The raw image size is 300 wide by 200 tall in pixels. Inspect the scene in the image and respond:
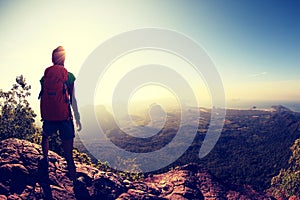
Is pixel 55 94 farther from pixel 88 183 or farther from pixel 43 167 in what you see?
pixel 88 183

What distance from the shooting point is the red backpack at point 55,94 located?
302 inches

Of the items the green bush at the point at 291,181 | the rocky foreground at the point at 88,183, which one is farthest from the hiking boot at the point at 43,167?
the green bush at the point at 291,181

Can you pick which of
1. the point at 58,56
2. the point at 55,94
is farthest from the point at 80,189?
the point at 58,56

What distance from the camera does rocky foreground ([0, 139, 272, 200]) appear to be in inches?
331

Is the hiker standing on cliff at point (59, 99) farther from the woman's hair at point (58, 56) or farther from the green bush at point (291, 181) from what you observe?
the green bush at point (291, 181)

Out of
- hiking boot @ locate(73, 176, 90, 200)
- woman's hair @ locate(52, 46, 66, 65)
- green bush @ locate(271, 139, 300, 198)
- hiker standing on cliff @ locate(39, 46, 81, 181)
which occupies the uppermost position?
woman's hair @ locate(52, 46, 66, 65)

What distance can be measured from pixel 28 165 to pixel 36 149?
4.37ft

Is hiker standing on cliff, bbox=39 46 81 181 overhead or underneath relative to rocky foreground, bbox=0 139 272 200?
overhead

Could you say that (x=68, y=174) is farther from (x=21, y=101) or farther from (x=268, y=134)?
(x=268, y=134)

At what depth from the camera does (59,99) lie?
771 cm

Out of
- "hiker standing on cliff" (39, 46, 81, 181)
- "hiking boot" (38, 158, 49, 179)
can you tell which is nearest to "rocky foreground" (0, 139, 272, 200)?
"hiking boot" (38, 158, 49, 179)

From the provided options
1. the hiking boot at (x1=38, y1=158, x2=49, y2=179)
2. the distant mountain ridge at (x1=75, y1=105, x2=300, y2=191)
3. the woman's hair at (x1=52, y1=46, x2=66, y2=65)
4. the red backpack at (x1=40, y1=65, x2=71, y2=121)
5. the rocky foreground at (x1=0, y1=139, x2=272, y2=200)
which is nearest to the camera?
the red backpack at (x1=40, y1=65, x2=71, y2=121)

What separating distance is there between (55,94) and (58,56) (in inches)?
52.0

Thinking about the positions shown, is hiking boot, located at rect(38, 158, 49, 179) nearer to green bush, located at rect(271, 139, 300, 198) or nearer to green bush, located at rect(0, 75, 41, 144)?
green bush, located at rect(0, 75, 41, 144)
